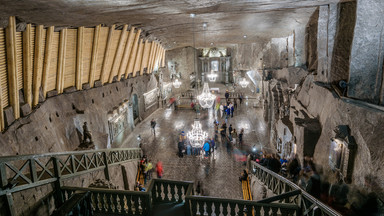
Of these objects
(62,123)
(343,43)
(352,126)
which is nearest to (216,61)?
(343,43)

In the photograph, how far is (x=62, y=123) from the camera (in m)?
7.78

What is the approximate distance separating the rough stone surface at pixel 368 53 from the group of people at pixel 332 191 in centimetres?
241

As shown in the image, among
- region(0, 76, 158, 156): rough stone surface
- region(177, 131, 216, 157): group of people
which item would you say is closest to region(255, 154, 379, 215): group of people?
region(177, 131, 216, 157): group of people

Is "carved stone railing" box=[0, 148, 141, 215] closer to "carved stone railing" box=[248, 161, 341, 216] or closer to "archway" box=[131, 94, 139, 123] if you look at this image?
"carved stone railing" box=[248, 161, 341, 216]

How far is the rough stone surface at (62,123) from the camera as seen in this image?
18.8ft

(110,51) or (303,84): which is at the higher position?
(110,51)

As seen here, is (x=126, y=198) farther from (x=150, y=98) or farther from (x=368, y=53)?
(x=150, y=98)

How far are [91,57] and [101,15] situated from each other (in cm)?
265

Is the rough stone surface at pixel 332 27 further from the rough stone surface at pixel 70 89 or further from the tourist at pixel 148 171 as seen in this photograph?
the rough stone surface at pixel 70 89

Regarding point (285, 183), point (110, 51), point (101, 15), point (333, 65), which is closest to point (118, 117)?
point (110, 51)

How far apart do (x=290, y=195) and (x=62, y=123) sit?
24.3ft

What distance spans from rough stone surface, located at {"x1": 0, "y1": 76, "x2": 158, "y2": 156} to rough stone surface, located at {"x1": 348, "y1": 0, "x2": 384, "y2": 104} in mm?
9049

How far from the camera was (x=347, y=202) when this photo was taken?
5230 millimetres

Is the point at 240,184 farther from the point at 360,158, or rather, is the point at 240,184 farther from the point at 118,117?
the point at 118,117
